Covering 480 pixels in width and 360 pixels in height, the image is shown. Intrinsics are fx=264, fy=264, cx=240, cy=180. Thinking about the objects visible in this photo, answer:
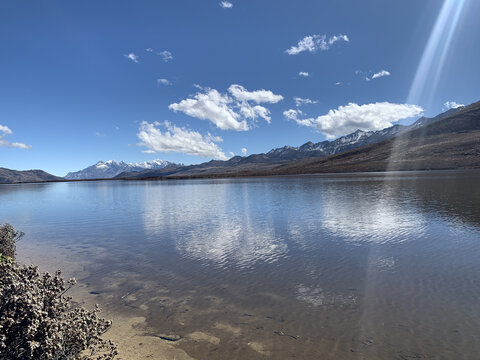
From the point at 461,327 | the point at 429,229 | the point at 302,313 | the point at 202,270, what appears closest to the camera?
the point at 461,327

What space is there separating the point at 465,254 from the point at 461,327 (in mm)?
9500

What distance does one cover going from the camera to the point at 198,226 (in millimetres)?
29078

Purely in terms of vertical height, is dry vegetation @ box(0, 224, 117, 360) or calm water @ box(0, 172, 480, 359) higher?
dry vegetation @ box(0, 224, 117, 360)

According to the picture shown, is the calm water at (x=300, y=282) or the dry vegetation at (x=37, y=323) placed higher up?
the dry vegetation at (x=37, y=323)

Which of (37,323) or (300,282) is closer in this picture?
(37,323)

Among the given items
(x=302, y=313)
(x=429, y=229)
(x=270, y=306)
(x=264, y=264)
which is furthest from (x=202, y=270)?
Answer: (x=429, y=229)

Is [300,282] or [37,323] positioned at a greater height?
[37,323]

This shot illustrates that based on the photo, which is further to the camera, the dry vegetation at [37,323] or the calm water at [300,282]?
the calm water at [300,282]

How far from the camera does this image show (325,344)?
8656 mm

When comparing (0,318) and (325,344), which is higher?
(0,318)

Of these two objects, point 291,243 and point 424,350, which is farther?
point 291,243

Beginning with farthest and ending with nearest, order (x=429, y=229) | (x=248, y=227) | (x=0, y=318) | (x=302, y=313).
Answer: (x=248, y=227) < (x=429, y=229) < (x=302, y=313) < (x=0, y=318)

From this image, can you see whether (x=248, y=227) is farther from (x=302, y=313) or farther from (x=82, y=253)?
(x=302, y=313)

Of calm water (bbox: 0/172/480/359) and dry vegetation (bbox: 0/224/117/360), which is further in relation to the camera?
calm water (bbox: 0/172/480/359)
